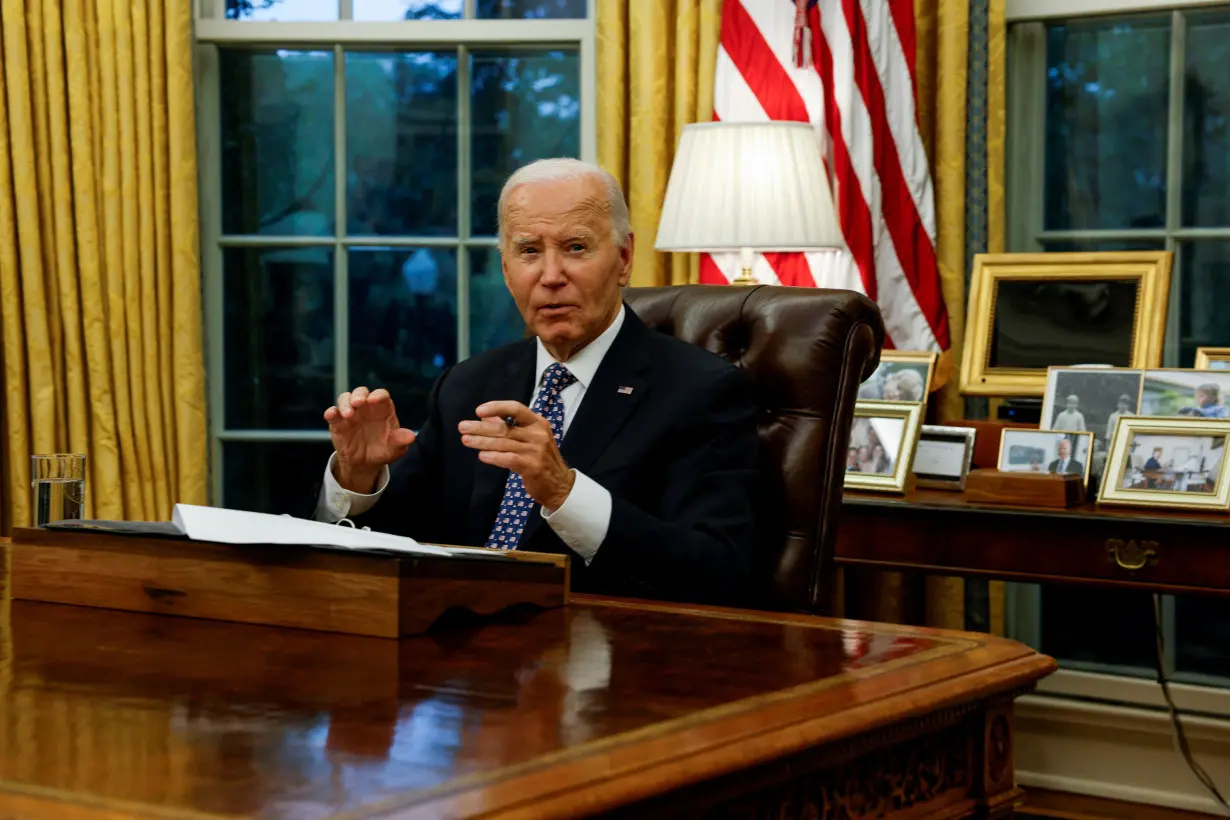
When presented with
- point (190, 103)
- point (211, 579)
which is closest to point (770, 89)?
point (190, 103)

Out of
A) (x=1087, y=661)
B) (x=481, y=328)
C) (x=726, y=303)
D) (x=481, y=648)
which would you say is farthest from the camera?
(x=481, y=328)

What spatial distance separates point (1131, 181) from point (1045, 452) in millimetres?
986

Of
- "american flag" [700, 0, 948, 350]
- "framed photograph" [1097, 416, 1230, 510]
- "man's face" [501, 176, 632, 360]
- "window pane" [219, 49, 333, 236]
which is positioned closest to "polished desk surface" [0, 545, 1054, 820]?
"man's face" [501, 176, 632, 360]

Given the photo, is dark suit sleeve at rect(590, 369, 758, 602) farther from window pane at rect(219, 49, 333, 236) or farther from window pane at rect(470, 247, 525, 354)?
window pane at rect(219, 49, 333, 236)

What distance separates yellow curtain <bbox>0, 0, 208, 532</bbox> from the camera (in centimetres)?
375

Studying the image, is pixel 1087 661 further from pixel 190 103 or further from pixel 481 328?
pixel 190 103

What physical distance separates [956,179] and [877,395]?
2.02 feet

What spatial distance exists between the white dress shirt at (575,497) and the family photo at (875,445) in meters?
0.81

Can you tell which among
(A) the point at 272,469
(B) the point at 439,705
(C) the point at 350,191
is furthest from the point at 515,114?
(B) the point at 439,705

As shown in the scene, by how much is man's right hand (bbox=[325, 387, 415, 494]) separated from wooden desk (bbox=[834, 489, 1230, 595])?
1089mm

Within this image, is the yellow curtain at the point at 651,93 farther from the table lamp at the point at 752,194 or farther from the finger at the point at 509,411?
the finger at the point at 509,411

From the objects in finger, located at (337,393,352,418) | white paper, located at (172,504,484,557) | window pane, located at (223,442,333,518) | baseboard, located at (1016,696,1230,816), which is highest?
finger, located at (337,393,352,418)

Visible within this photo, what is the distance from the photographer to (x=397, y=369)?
13.3 feet

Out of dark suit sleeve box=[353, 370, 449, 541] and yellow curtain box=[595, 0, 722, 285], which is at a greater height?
yellow curtain box=[595, 0, 722, 285]
